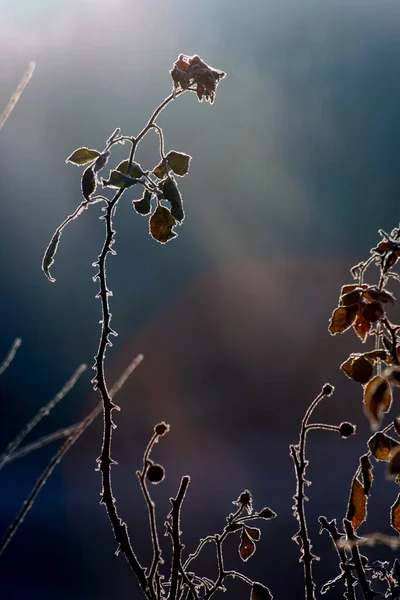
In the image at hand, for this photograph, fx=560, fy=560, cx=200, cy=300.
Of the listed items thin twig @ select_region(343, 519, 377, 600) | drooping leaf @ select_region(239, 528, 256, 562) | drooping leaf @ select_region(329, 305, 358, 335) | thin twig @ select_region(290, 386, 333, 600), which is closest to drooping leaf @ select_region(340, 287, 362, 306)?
drooping leaf @ select_region(329, 305, 358, 335)

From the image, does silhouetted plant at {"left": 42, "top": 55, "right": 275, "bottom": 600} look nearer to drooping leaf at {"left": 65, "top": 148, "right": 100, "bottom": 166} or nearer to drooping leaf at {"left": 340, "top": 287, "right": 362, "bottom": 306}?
drooping leaf at {"left": 65, "top": 148, "right": 100, "bottom": 166}

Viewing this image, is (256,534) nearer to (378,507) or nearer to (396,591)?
(396,591)

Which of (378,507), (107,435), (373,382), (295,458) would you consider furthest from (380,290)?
(378,507)

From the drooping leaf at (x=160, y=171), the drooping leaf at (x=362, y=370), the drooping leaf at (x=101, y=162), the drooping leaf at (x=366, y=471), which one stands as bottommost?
the drooping leaf at (x=366, y=471)

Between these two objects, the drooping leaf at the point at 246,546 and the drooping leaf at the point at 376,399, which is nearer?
the drooping leaf at the point at 376,399

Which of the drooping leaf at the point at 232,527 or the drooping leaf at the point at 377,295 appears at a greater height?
the drooping leaf at the point at 377,295

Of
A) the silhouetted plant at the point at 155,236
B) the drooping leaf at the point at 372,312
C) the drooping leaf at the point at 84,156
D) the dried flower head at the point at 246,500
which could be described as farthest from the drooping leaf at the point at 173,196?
the dried flower head at the point at 246,500

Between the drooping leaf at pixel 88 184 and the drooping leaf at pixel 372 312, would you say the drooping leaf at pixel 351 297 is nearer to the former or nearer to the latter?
the drooping leaf at pixel 372 312
